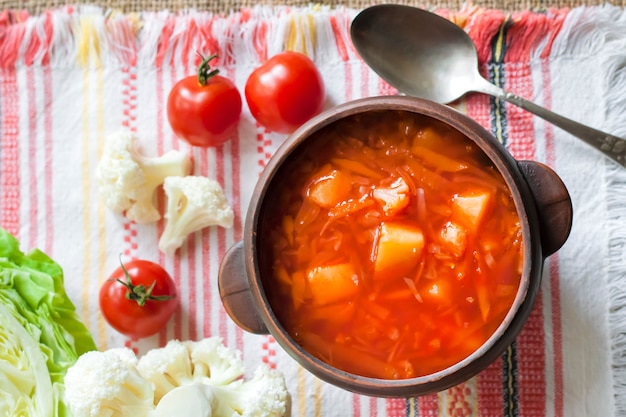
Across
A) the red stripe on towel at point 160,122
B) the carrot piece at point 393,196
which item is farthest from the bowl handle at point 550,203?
the red stripe on towel at point 160,122

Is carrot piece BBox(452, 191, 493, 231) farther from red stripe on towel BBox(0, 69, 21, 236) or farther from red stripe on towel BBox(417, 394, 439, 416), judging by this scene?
red stripe on towel BBox(0, 69, 21, 236)

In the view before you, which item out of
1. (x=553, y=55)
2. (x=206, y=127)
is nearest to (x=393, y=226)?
(x=206, y=127)

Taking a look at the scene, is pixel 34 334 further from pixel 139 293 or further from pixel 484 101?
pixel 484 101

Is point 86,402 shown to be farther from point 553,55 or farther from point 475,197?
point 553,55

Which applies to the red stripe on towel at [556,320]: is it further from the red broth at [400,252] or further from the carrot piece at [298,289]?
the carrot piece at [298,289]

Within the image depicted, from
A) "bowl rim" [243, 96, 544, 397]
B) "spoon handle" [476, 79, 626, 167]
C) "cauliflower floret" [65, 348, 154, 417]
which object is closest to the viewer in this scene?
"bowl rim" [243, 96, 544, 397]

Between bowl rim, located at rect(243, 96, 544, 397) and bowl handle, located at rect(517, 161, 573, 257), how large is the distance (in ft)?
0.13

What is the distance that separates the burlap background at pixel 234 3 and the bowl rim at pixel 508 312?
22.0 inches

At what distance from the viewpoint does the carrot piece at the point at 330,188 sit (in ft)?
5.75

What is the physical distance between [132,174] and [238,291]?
479mm

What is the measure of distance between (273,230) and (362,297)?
0.25 m

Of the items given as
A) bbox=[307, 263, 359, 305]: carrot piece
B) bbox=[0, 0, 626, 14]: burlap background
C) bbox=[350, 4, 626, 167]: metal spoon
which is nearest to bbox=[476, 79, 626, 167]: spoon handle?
bbox=[350, 4, 626, 167]: metal spoon

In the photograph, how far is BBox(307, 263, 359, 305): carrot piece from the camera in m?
1.73

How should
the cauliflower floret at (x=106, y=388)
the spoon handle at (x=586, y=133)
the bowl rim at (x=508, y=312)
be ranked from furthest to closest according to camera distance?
the spoon handle at (x=586, y=133)
the cauliflower floret at (x=106, y=388)
the bowl rim at (x=508, y=312)
